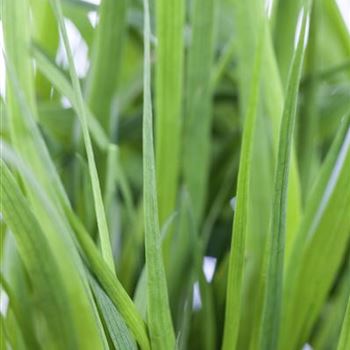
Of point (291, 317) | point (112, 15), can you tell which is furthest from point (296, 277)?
point (112, 15)

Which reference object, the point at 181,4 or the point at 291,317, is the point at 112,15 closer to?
the point at 181,4

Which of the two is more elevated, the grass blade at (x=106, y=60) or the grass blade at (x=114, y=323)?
the grass blade at (x=106, y=60)

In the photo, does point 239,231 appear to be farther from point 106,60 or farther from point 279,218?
point 106,60

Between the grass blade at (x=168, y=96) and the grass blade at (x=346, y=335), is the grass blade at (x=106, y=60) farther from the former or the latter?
the grass blade at (x=346, y=335)

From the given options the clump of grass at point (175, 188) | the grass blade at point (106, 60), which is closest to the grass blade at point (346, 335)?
the clump of grass at point (175, 188)

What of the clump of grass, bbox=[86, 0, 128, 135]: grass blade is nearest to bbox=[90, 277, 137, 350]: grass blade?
the clump of grass

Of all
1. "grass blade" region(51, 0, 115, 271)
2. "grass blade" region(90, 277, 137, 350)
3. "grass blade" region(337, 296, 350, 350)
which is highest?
"grass blade" region(51, 0, 115, 271)

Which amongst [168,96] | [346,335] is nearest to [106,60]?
[168,96]

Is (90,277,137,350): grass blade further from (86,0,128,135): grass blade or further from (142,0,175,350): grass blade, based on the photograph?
(86,0,128,135): grass blade

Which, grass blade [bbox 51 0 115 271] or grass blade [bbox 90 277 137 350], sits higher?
grass blade [bbox 51 0 115 271]
